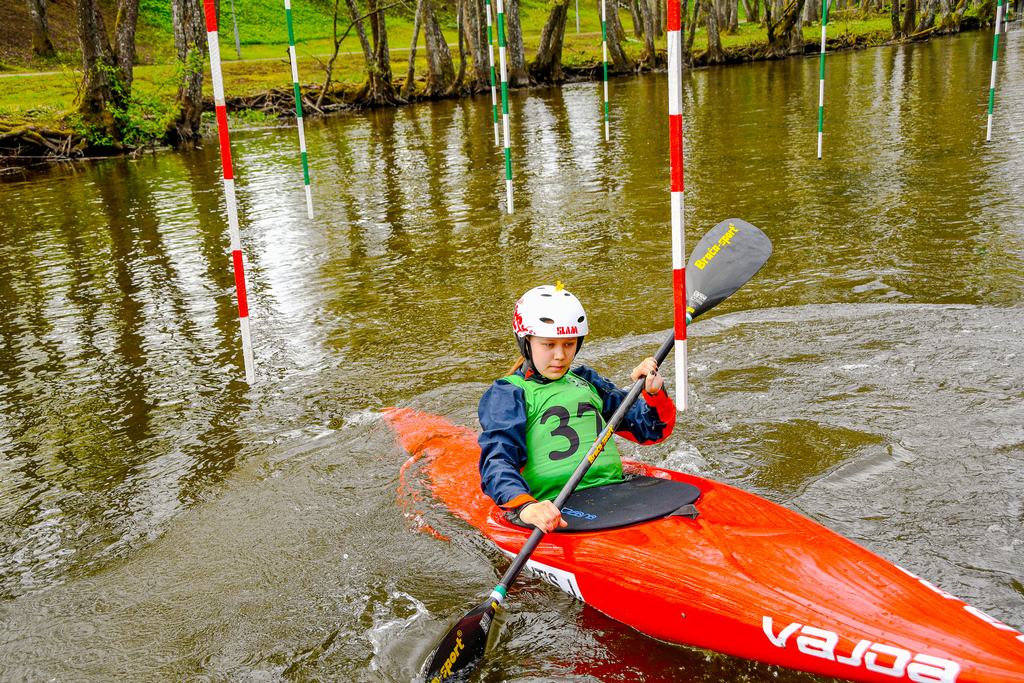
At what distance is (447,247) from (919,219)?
4.32m

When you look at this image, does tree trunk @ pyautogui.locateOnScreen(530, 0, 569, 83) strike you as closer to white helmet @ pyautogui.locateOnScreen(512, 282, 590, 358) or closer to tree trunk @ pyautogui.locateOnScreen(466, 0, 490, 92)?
tree trunk @ pyautogui.locateOnScreen(466, 0, 490, 92)

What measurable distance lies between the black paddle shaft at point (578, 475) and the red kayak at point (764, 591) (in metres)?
0.13

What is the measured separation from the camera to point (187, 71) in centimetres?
1731

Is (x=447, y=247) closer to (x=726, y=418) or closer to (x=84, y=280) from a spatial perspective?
(x=84, y=280)

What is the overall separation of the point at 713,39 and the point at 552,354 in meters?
30.1

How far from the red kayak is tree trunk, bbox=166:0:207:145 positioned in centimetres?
1635

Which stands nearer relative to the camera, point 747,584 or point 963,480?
point 747,584

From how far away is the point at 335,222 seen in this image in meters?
9.80

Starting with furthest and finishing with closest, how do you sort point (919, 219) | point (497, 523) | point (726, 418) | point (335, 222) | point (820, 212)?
1. point (335, 222)
2. point (820, 212)
3. point (919, 219)
4. point (726, 418)
5. point (497, 523)

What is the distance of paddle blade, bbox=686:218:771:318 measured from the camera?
4.07 meters

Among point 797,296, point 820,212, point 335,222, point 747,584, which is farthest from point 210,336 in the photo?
point 820,212

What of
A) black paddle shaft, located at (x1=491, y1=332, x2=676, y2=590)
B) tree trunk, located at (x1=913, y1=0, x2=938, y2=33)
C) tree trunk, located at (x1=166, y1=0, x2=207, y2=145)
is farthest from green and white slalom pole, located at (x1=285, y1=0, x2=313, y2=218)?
tree trunk, located at (x1=913, y1=0, x2=938, y2=33)

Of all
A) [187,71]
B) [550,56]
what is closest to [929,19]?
[550,56]

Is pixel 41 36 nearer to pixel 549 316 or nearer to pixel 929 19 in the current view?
pixel 549 316
